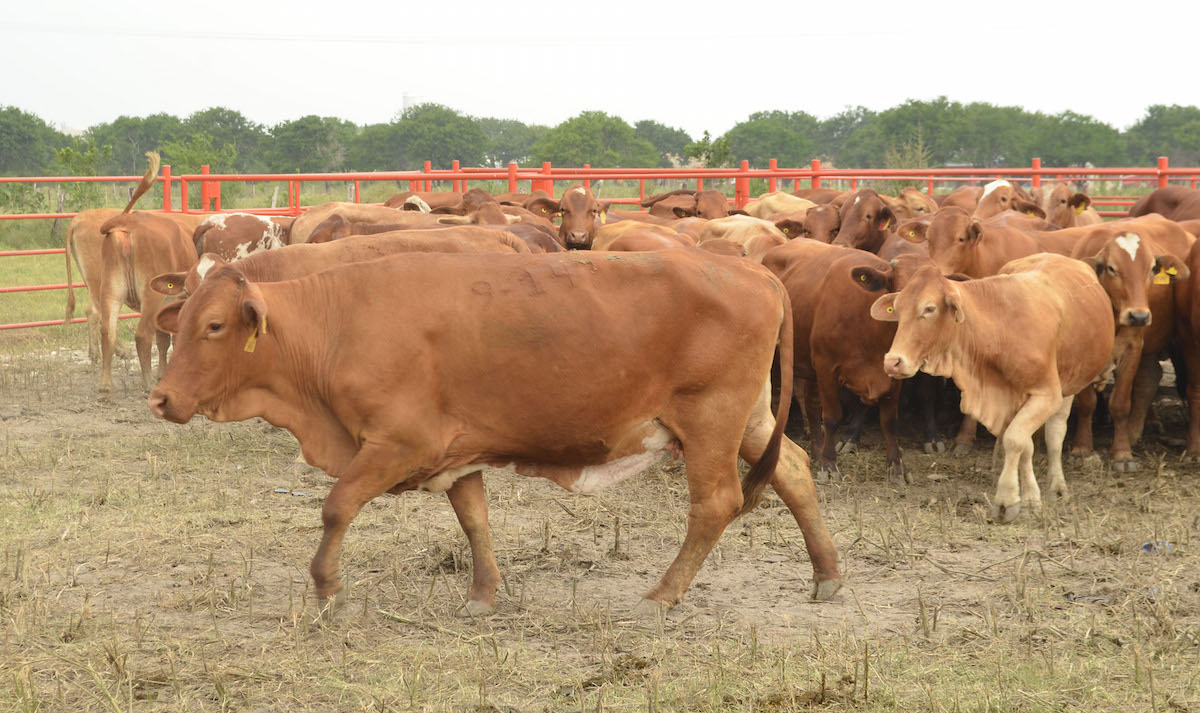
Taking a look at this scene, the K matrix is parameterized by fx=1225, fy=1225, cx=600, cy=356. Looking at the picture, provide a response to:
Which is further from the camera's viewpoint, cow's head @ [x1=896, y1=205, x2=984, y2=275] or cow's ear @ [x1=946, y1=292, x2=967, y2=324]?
cow's head @ [x1=896, y1=205, x2=984, y2=275]

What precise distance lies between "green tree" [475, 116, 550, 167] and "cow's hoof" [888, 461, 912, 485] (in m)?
87.7

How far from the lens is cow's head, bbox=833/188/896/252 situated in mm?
9789

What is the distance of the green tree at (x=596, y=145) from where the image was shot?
2648 inches

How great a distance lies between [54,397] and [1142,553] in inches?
317

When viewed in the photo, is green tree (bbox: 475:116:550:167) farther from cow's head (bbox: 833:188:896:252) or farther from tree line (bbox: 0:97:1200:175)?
cow's head (bbox: 833:188:896:252)

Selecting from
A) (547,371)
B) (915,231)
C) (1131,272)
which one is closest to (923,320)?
(1131,272)

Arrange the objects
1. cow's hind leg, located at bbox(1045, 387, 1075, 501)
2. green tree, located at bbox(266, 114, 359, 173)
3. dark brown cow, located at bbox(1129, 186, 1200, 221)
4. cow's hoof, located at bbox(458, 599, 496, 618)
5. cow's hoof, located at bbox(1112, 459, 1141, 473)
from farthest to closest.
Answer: green tree, located at bbox(266, 114, 359, 173)
dark brown cow, located at bbox(1129, 186, 1200, 221)
cow's hoof, located at bbox(1112, 459, 1141, 473)
cow's hind leg, located at bbox(1045, 387, 1075, 501)
cow's hoof, located at bbox(458, 599, 496, 618)

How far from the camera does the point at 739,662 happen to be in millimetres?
4121

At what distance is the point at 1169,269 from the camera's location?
292 inches

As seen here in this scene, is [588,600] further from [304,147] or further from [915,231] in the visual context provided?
[304,147]

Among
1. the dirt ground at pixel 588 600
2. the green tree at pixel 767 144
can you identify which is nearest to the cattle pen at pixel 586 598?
the dirt ground at pixel 588 600

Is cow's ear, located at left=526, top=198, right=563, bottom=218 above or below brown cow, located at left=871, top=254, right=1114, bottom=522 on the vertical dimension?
above

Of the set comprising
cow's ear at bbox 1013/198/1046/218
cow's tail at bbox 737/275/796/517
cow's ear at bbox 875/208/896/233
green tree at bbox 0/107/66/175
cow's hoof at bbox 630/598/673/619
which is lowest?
cow's hoof at bbox 630/598/673/619

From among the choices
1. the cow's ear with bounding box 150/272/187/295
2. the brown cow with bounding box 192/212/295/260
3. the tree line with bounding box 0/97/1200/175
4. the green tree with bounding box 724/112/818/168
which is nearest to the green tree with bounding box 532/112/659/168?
the tree line with bounding box 0/97/1200/175
